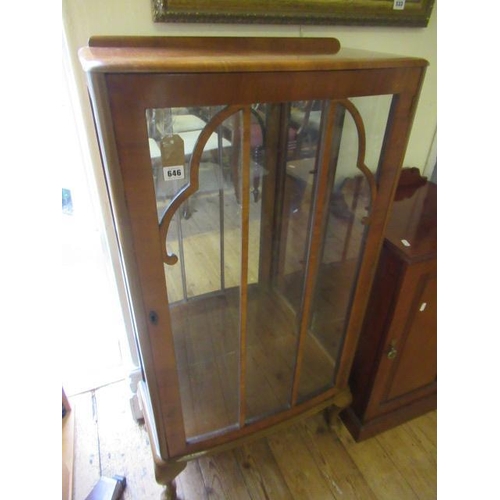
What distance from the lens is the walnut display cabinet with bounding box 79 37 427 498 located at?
0.55 m

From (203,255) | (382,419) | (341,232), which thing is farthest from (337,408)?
(203,255)

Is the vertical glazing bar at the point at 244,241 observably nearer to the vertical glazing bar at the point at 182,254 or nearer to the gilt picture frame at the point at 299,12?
the vertical glazing bar at the point at 182,254

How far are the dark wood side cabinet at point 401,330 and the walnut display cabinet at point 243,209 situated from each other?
5.0 inches

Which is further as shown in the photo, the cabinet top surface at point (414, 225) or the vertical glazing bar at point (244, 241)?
the cabinet top surface at point (414, 225)

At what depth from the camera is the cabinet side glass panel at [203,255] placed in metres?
0.60

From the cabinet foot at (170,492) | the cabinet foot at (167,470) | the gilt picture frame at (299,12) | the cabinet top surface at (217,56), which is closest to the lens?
the cabinet top surface at (217,56)

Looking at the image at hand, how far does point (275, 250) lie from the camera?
3.15 feet

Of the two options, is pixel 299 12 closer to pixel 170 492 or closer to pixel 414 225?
pixel 414 225

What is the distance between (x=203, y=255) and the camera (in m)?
0.83

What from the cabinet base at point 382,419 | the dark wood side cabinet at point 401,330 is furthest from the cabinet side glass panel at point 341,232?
the cabinet base at point 382,419
